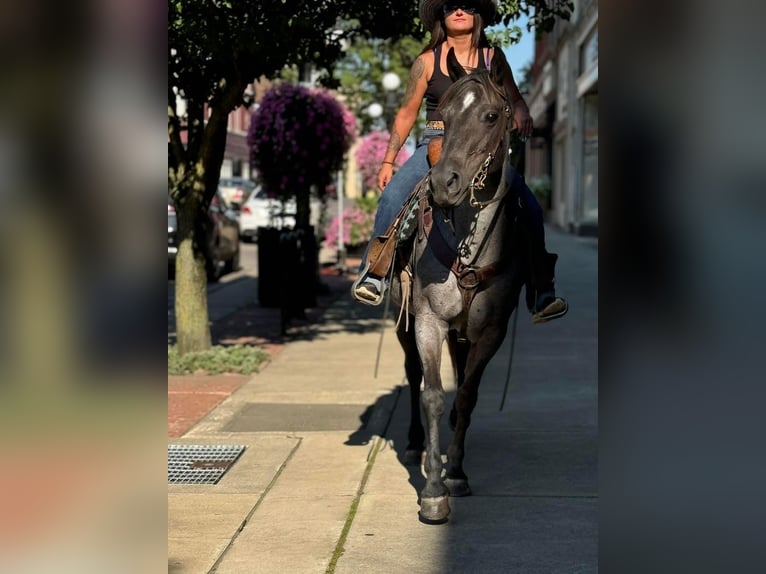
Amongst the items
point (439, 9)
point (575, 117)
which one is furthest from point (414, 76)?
point (575, 117)

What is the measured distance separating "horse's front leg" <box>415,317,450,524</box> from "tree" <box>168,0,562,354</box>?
14.0 ft

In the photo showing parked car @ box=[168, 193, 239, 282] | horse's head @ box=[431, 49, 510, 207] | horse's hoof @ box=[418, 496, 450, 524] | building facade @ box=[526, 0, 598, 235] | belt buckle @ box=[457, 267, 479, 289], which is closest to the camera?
horse's head @ box=[431, 49, 510, 207]

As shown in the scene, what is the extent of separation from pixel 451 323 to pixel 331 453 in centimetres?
183

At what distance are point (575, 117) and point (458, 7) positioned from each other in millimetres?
31015

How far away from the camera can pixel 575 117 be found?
118ft

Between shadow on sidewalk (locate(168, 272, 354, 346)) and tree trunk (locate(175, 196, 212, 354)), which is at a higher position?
tree trunk (locate(175, 196, 212, 354))

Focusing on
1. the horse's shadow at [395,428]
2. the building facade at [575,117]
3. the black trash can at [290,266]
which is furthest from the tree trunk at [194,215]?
the building facade at [575,117]

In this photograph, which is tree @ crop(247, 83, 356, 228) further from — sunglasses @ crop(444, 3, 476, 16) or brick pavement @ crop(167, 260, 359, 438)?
sunglasses @ crop(444, 3, 476, 16)

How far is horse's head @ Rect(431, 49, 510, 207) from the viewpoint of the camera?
4930mm

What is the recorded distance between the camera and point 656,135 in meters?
2.36

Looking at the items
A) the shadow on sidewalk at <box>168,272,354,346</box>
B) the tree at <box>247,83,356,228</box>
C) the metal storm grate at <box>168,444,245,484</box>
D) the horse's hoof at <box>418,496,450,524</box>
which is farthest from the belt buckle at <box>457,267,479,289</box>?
the tree at <box>247,83,356,228</box>

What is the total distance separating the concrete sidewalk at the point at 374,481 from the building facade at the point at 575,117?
1895cm

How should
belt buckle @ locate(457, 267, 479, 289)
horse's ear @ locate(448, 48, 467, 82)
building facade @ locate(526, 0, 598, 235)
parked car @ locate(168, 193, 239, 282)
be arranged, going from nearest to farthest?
1. horse's ear @ locate(448, 48, 467, 82)
2. belt buckle @ locate(457, 267, 479, 289)
3. parked car @ locate(168, 193, 239, 282)
4. building facade @ locate(526, 0, 598, 235)

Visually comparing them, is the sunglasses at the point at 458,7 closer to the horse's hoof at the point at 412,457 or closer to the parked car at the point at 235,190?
the horse's hoof at the point at 412,457
